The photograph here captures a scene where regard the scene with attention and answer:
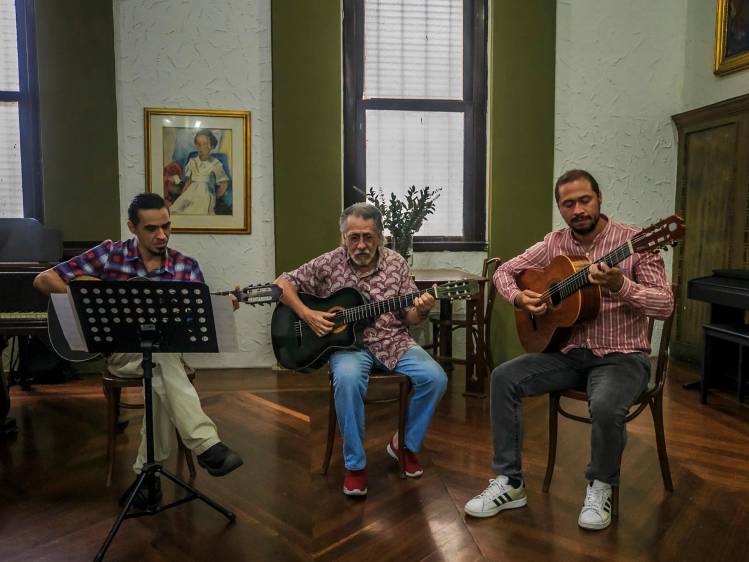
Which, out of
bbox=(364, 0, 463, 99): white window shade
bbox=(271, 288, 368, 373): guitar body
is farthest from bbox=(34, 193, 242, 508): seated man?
bbox=(364, 0, 463, 99): white window shade

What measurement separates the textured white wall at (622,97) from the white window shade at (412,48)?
2.58 feet

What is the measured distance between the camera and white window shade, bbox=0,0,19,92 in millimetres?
4398

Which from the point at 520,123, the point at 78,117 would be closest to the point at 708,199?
the point at 520,123

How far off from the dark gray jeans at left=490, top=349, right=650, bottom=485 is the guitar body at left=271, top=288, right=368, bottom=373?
64 cm

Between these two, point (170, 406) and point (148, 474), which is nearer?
point (148, 474)

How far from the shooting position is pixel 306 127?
4.48 m

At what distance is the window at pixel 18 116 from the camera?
4.39 meters

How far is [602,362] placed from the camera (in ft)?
7.68

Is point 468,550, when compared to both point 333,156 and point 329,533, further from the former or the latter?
point 333,156

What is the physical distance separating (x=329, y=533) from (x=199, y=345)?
31.2 inches

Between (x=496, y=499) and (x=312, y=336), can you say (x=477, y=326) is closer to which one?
(x=312, y=336)

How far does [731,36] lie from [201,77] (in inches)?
144

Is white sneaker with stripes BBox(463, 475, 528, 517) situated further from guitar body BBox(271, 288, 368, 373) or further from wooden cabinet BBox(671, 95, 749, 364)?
wooden cabinet BBox(671, 95, 749, 364)

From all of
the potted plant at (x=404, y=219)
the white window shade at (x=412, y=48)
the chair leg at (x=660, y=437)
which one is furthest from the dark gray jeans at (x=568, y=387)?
the white window shade at (x=412, y=48)
